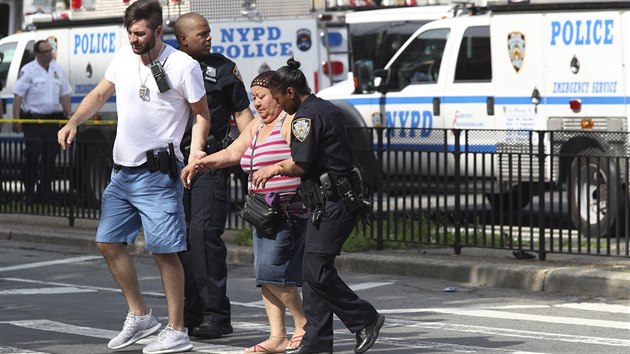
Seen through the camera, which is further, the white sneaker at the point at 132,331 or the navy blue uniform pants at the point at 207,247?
the navy blue uniform pants at the point at 207,247

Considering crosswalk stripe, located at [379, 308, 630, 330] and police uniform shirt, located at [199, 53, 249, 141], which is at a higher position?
police uniform shirt, located at [199, 53, 249, 141]

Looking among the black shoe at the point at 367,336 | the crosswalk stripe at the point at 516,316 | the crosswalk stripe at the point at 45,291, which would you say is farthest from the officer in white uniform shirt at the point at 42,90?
the black shoe at the point at 367,336

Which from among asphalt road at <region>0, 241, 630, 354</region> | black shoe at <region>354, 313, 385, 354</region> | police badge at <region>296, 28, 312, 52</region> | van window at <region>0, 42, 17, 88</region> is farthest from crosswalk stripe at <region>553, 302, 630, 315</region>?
van window at <region>0, 42, 17, 88</region>

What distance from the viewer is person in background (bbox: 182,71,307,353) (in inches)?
323

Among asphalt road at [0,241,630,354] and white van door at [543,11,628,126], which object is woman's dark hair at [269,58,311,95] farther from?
white van door at [543,11,628,126]

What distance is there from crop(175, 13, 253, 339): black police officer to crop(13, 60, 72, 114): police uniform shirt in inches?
381

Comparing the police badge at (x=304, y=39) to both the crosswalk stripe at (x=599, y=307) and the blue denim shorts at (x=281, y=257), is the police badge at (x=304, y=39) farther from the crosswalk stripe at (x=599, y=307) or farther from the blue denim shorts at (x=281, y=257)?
the blue denim shorts at (x=281, y=257)

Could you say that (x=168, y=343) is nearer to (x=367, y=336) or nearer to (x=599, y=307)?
(x=367, y=336)

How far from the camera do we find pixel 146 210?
8406 mm

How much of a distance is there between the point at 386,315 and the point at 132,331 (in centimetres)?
236

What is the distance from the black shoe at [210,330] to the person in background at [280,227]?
0.66 metres

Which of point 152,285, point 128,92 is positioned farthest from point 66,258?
point 128,92

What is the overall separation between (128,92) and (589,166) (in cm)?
528

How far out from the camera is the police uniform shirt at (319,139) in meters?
7.93
